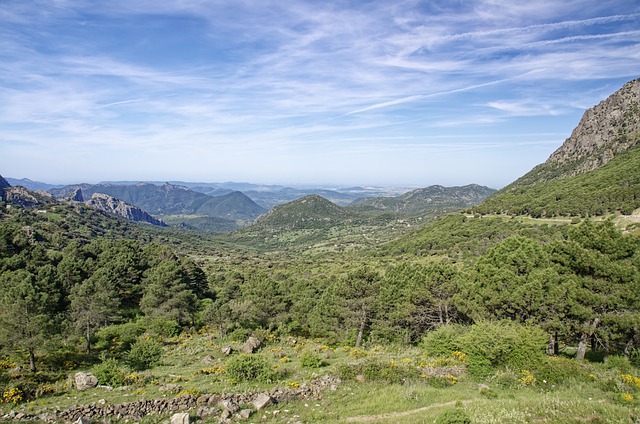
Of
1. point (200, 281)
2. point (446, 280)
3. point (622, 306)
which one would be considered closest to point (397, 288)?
point (446, 280)

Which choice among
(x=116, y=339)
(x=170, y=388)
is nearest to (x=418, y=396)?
(x=170, y=388)

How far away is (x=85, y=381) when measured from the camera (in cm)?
1830

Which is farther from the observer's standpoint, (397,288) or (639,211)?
(639,211)

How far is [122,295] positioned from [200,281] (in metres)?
18.1

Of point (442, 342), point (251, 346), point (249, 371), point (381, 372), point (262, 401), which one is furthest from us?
point (251, 346)

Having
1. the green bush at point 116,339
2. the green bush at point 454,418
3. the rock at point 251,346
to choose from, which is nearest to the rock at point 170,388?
the rock at point 251,346

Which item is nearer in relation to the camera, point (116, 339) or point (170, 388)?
point (170, 388)

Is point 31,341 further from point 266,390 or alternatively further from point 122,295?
point 122,295

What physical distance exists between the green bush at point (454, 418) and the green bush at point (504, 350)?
287 inches

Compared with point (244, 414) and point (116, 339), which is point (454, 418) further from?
point (116, 339)

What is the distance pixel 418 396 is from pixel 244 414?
7812 mm

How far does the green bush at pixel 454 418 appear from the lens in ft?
36.1

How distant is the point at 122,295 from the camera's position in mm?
55844

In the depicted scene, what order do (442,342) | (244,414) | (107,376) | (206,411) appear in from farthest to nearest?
(442,342) < (107,376) < (206,411) < (244,414)
